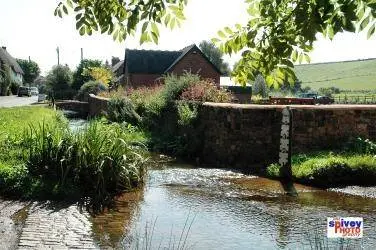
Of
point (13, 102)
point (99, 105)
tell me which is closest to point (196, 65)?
point (13, 102)

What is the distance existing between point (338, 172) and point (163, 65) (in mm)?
46917

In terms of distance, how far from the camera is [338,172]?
11.0 metres

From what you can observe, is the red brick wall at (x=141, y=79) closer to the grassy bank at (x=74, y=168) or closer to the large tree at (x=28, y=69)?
the grassy bank at (x=74, y=168)

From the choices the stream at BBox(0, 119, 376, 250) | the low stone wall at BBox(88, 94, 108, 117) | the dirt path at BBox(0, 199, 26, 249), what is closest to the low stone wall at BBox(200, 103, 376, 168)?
the stream at BBox(0, 119, 376, 250)

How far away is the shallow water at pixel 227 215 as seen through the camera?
6.70 meters

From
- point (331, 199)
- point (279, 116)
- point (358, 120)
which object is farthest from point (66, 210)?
point (358, 120)

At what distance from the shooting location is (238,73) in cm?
346

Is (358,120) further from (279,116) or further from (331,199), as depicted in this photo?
(331,199)

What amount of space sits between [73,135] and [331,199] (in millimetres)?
5250

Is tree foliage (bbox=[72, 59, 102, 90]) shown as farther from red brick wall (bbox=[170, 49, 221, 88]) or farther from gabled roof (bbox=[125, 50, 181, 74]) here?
red brick wall (bbox=[170, 49, 221, 88])

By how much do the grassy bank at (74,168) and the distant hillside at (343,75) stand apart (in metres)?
89.9

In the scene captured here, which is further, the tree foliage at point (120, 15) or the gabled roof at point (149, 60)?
the gabled roof at point (149, 60)

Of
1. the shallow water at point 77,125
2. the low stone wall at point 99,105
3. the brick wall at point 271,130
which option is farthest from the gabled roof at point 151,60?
the brick wall at point 271,130

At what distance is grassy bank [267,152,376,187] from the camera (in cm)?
1100
